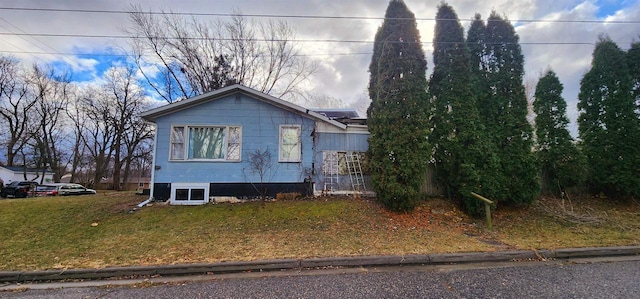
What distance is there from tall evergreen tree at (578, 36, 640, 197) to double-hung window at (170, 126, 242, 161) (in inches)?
465

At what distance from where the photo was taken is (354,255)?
14.9ft

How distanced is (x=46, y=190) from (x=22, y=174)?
18.5 meters

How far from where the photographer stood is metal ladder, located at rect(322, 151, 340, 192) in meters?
9.44

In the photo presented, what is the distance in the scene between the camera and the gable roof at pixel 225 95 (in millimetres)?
8883

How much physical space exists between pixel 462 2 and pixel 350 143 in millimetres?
6086

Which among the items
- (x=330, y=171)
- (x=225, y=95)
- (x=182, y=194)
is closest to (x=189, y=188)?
(x=182, y=194)

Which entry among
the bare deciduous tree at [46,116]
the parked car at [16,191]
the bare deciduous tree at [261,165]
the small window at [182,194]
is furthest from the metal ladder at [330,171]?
the bare deciduous tree at [46,116]

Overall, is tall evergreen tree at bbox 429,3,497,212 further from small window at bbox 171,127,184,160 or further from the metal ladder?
small window at bbox 171,127,184,160

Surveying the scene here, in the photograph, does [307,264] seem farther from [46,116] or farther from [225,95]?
[46,116]

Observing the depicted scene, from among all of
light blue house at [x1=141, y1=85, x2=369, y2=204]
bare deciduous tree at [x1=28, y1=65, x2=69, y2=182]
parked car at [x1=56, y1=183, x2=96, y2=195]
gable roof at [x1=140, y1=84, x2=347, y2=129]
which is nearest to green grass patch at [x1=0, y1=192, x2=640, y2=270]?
light blue house at [x1=141, y1=85, x2=369, y2=204]

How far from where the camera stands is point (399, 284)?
11.7 ft

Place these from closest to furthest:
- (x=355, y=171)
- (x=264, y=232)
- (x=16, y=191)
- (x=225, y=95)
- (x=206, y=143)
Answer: (x=264, y=232)
(x=206, y=143)
(x=225, y=95)
(x=355, y=171)
(x=16, y=191)

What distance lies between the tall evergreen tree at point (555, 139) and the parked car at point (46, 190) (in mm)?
32730

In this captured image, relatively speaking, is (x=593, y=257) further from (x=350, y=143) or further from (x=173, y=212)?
(x=173, y=212)
